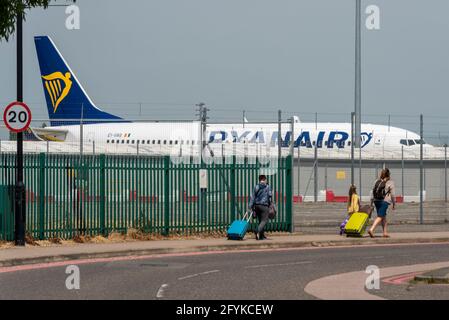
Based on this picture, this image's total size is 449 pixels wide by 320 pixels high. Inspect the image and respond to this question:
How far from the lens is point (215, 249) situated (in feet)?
84.5

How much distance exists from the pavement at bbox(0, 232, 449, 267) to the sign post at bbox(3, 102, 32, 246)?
1.48ft

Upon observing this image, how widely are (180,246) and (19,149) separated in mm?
4011

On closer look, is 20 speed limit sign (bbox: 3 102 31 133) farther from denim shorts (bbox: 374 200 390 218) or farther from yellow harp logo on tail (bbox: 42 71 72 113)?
yellow harp logo on tail (bbox: 42 71 72 113)

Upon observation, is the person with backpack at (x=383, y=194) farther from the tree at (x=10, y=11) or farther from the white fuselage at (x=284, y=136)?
the white fuselage at (x=284, y=136)

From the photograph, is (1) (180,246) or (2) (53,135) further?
(2) (53,135)

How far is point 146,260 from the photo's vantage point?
22484mm

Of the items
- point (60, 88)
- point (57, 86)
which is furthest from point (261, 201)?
point (60, 88)

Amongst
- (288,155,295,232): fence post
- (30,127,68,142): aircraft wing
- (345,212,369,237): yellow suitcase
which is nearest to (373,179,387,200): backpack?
(345,212,369,237): yellow suitcase

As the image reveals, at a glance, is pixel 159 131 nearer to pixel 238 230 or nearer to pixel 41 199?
pixel 238 230

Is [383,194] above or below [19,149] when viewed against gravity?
below

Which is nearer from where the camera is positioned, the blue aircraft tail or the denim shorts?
the denim shorts

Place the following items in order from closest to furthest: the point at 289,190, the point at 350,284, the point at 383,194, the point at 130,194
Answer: the point at 350,284
the point at 130,194
the point at 383,194
the point at 289,190

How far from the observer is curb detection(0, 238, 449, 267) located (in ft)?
71.6

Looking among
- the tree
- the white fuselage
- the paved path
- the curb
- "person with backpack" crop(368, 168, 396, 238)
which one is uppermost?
the tree
